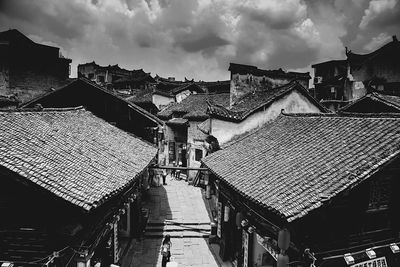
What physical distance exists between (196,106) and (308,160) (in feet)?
68.9

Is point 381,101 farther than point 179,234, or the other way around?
point 179,234

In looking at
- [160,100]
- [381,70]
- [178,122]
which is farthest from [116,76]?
[381,70]

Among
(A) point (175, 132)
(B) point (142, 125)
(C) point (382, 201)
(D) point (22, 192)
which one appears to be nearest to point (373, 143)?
(C) point (382, 201)

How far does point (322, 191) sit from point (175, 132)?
24.1 meters

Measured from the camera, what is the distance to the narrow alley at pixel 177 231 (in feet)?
45.2

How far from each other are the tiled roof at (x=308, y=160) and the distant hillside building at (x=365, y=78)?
1136 centimetres

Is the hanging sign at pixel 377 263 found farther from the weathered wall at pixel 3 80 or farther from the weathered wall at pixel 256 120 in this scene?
the weathered wall at pixel 3 80

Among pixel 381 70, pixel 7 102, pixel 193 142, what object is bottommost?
pixel 193 142

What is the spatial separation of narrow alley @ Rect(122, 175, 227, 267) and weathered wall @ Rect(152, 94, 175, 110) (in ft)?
50.3

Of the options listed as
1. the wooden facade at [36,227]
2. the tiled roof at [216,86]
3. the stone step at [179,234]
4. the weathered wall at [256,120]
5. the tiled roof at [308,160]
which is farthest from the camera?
the tiled roof at [216,86]

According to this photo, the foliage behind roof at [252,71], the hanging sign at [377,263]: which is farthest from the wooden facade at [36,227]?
the foliage behind roof at [252,71]

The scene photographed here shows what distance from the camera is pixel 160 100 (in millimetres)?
37312

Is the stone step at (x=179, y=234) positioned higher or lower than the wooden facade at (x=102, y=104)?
lower

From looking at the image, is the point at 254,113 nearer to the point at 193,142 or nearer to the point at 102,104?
the point at 102,104
